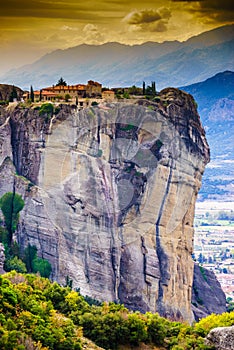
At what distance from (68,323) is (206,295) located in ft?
108

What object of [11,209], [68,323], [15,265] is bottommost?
[15,265]

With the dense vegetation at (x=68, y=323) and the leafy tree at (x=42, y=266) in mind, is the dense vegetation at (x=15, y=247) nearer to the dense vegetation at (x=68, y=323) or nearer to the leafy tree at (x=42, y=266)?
the leafy tree at (x=42, y=266)

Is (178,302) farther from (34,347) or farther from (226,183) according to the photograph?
(226,183)

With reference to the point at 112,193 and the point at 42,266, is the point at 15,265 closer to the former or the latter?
the point at 42,266

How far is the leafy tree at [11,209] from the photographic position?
5706 centimetres

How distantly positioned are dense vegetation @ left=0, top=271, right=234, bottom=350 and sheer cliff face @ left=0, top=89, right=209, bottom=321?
15.3 meters

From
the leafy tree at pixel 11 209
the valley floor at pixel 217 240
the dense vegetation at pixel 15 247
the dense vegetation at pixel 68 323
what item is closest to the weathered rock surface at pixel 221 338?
the dense vegetation at pixel 68 323

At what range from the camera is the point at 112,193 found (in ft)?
191

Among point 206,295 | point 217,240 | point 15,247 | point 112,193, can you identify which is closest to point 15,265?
point 15,247

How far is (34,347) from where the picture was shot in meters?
31.3

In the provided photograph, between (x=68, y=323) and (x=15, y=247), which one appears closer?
(x=68, y=323)

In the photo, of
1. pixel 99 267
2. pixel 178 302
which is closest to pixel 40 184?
pixel 99 267

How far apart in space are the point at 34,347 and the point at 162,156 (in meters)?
29.6

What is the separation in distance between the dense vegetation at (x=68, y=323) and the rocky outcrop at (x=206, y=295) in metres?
23.4
